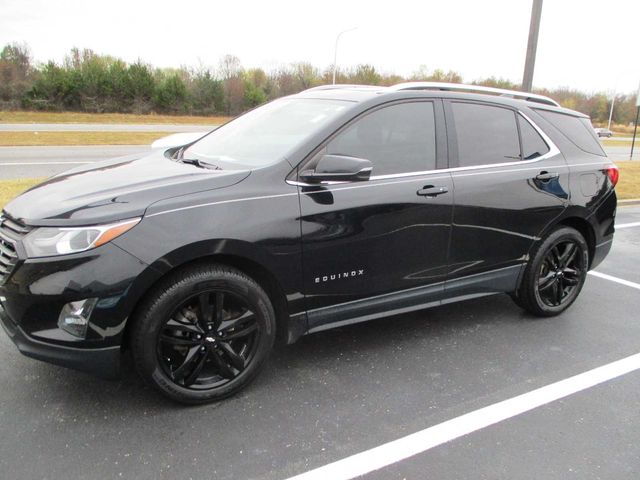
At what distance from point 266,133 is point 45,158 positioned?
12463mm

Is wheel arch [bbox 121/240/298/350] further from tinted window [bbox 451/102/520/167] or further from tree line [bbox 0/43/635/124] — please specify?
tree line [bbox 0/43/635/124]

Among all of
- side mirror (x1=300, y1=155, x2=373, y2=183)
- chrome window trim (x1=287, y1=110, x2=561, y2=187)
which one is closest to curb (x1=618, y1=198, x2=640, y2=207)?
chrome window trim (x1=287, y1=110, x2=561, y2=187)

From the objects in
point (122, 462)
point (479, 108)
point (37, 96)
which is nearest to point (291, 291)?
point (122, 462)

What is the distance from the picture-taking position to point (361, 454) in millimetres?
2484

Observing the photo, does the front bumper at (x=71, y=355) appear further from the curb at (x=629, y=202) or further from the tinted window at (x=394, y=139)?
the curb at (x=629, y=202)

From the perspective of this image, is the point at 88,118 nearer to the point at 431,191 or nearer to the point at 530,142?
the point at 530,142

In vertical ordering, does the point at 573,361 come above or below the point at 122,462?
below

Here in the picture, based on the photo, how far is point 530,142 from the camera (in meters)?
4.03

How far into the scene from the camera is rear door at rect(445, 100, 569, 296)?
3582 mm

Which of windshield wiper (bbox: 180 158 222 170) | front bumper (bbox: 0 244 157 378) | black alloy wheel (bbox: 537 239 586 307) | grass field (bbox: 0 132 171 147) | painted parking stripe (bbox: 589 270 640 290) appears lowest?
painted parking stripe (bbox: 589 270 640 290)

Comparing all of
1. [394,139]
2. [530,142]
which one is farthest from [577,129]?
[394,139]

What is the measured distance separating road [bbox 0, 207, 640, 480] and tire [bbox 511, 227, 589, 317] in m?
0.36

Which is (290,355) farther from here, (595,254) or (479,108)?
(595,254)

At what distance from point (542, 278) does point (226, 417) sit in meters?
2.83
